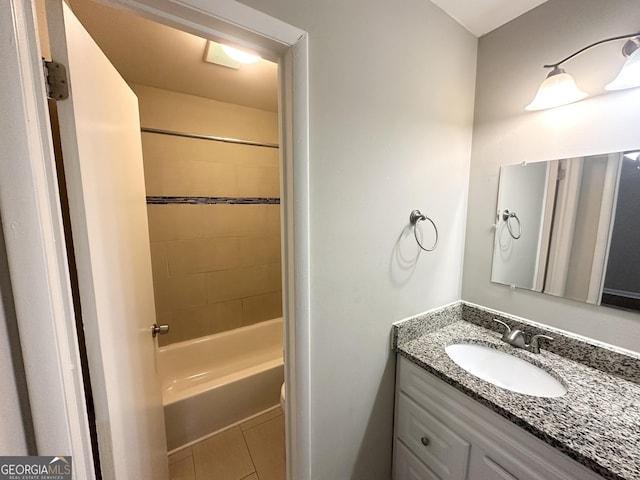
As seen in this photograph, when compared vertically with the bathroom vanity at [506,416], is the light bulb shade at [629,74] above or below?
above

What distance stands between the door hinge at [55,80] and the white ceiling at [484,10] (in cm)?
136

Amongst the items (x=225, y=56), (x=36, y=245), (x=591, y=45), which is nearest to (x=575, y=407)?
(x=591, y=45)

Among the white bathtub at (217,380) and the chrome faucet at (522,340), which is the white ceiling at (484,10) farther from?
the white bathtub at (217,380)

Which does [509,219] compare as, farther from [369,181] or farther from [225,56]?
[225,56]

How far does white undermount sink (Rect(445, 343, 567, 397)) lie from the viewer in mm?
1001

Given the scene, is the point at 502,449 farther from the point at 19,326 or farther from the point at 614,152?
the point at 19,326

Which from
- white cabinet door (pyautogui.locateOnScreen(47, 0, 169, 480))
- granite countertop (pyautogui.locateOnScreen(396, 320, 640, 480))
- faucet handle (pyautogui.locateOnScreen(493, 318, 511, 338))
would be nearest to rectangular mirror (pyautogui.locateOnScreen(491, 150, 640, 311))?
faucet handle (pyautogui.locateOnScreen(493, 318, 511, 338))

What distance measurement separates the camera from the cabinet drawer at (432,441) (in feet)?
3.06

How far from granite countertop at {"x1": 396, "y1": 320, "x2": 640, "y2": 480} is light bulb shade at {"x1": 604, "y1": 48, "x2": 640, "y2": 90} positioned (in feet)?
3.50

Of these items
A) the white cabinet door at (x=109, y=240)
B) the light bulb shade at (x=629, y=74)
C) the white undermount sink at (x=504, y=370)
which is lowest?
the white undermount sink at (x=504, y=370)

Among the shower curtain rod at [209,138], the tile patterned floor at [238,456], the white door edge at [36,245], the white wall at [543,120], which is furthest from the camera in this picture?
the shower curtain rod at [209,138]

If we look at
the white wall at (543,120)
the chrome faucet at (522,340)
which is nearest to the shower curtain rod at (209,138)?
the white wall at (543,120)

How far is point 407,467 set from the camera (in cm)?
116

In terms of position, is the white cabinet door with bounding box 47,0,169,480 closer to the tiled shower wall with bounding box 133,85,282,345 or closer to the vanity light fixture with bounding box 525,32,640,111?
the tiled shower wall with bounding box 133,85,282,345
